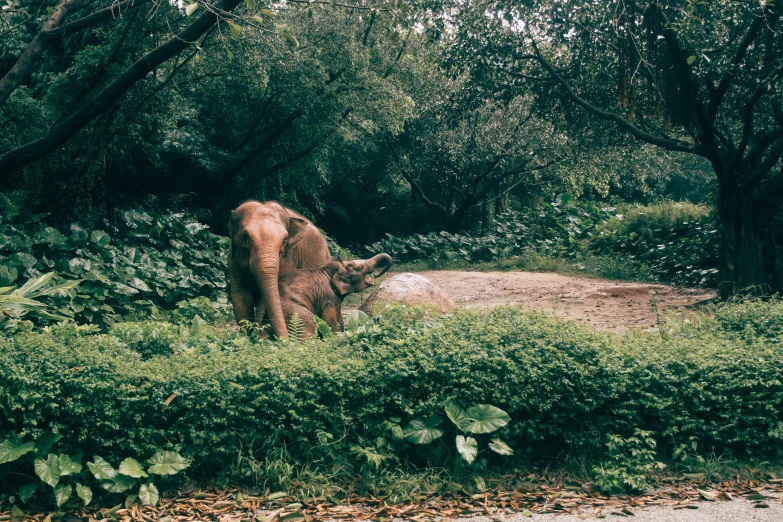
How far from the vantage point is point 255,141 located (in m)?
18.2

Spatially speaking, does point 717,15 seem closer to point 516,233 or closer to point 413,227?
point 516,233

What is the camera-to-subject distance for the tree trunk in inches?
462

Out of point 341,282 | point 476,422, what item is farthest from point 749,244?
point 476,422

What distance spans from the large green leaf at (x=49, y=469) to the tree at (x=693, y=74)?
847 cm

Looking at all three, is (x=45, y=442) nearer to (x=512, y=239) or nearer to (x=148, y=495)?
(x=148, y=495)

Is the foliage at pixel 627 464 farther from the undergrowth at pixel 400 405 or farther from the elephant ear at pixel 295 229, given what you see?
the elephant ear at pixel 295 229

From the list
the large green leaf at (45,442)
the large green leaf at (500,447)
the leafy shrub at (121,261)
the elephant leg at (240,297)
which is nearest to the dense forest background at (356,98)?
the leafy shrub at (121,261)

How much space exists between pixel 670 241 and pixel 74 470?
17.5 m

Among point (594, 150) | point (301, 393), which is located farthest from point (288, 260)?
point (594, 150)

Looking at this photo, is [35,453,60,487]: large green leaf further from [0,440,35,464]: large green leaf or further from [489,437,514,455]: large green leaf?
[489,437,514,455]: large green leaf

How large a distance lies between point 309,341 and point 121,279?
6.47m

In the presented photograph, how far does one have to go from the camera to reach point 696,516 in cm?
440

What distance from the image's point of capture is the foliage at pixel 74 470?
449 cm

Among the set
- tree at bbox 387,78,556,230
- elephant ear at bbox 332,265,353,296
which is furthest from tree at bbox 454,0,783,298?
tree at bbox 387,78,556,230
